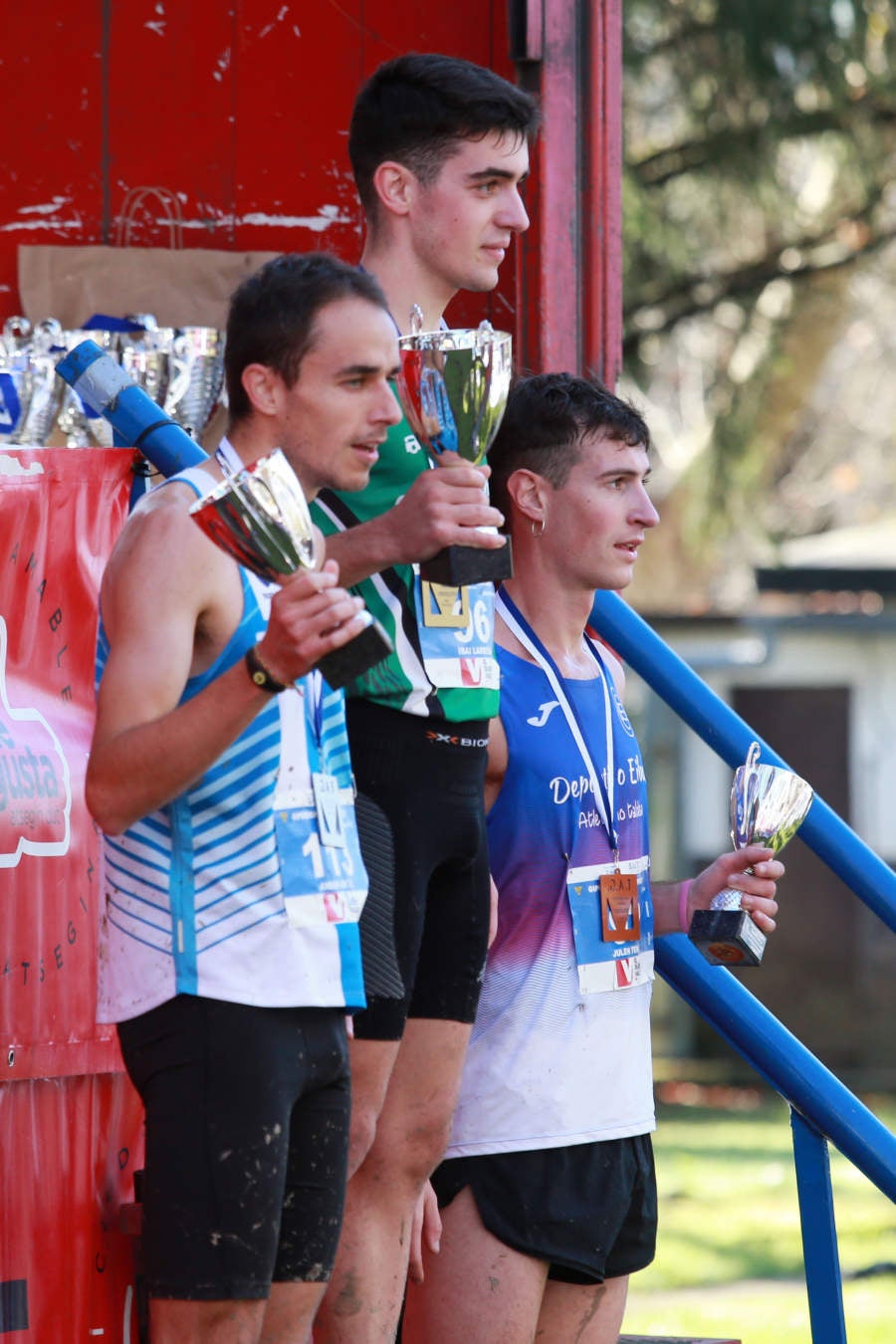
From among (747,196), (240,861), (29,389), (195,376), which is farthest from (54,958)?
(747,196)

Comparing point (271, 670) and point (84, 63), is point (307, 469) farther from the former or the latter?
point (84, 63)

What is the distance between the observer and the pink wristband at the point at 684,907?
3328 millimetres

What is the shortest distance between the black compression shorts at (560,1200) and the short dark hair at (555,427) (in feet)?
3.36

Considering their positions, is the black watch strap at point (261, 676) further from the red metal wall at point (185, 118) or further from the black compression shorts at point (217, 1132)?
the red metal wall at point (185, 118)

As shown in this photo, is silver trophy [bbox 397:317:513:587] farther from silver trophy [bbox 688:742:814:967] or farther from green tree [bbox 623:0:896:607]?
green tree [bbox 623:0:896:607]

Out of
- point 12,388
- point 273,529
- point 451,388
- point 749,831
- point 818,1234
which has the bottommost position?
point 818,1234

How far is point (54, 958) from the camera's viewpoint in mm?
3148

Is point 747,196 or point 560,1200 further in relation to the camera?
point 747,196

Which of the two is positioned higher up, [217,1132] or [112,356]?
[112,356]

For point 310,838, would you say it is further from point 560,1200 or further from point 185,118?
point 185,118

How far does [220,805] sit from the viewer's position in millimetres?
2480

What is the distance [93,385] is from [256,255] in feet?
4.92

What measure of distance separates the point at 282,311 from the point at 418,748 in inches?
24.9

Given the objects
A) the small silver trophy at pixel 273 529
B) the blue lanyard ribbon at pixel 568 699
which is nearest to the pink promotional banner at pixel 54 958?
the blue lanyard ribbon at pixel 568 699
